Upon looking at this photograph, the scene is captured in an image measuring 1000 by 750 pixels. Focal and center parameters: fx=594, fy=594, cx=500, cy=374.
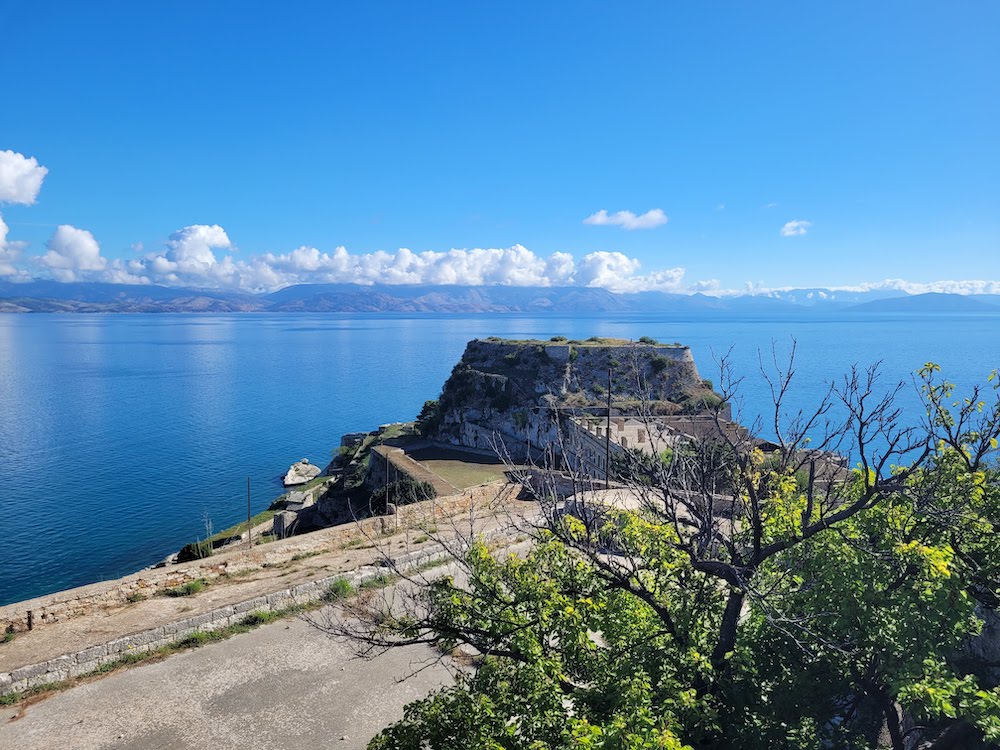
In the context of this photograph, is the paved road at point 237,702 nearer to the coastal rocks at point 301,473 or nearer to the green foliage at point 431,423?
the coastal rocks at point 301,473

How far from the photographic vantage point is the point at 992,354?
136125mm

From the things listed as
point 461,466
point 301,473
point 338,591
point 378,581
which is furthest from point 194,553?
point 301,473

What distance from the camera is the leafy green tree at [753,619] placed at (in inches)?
265

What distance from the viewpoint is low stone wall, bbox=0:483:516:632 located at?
44.6 ft

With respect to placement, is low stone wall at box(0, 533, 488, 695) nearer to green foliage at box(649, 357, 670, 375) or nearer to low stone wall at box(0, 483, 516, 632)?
low stone wall at box(0, 483, 516, 632)

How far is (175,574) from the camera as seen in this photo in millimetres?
16203

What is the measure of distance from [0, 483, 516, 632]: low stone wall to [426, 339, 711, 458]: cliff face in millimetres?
30126

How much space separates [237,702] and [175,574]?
6339 millimetres

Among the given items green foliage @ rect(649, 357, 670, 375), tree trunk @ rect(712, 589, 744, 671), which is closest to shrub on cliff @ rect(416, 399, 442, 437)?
green foliage @ rect(649, 357, 670, 375)

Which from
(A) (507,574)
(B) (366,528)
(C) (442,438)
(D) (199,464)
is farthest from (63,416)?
(A) (507,574)

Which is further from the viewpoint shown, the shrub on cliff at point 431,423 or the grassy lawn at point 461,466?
the shrub on cliff at point 431,423

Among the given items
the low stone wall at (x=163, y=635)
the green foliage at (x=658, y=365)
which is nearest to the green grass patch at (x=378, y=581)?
the low stone wall at (x=163, y=635)

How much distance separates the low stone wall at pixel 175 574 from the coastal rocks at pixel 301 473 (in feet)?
112

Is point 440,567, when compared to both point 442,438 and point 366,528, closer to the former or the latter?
point 366,528
